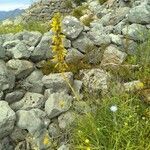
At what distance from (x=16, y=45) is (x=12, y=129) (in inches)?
71.7

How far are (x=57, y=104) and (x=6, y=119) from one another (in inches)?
36.4

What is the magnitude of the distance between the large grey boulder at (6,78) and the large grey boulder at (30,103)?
332 millimetres

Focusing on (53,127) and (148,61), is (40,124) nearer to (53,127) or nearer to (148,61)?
(53,127)

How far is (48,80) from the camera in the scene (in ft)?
27.5

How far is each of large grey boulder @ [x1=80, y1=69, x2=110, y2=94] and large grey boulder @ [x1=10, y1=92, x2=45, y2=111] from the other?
84 centimetres

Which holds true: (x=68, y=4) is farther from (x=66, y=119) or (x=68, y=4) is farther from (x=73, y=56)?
(x=66, y=119)

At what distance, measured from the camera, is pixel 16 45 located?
8.88m

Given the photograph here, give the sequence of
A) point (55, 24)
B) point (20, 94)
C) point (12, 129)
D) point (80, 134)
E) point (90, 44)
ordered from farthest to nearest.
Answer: point (90, 44) < point (20, 94) < point (12, 129) < point (80, 134) < point (55, 24)

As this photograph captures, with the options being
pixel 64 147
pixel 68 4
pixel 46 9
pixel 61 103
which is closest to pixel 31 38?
pixel 61 103

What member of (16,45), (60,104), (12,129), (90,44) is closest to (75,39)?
(90,44)

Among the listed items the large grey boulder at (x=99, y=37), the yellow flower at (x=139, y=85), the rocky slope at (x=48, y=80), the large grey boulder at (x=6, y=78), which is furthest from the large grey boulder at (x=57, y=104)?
the large grey boulder at (x=99, y=37)

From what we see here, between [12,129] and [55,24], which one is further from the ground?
[55,24]

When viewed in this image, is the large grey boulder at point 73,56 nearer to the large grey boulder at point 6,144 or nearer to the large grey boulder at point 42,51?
the large grey boulder at point 42,51

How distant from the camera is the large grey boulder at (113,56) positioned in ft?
29.3
